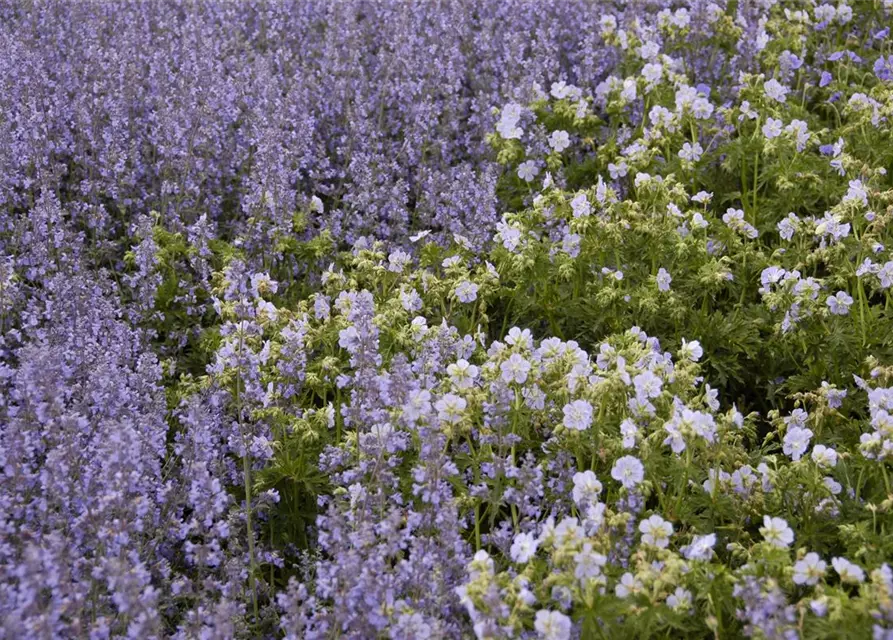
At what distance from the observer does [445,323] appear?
3311 millimetres

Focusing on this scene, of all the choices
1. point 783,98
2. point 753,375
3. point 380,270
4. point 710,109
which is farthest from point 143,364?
point 783,98

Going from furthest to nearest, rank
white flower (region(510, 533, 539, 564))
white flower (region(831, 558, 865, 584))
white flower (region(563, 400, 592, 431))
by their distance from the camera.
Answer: white flower (region(563, 400, 592, 431)) → white flower (region(510, 533, 539, 564)) → white flower (region(831, 558, 865, 584))

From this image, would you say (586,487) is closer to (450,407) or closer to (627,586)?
(627,586)

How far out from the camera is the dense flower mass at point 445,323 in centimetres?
260

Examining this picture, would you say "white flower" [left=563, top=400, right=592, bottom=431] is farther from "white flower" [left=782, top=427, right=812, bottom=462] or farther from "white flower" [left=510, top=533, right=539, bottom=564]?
"white flower" [left=782, top=427, right=812, bottom=462]

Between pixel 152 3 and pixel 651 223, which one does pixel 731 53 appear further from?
pixel 152 3

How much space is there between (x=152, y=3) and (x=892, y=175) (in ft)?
12.2

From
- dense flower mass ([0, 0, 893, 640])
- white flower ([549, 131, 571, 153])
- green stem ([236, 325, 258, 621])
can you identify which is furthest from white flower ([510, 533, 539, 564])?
white flower ([549, 131, 571, 153])

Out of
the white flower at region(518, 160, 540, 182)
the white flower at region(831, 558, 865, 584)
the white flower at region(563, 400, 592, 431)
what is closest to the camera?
the white flower at region(831, 558, 865, 584)

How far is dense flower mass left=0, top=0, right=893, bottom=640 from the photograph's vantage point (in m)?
2.60

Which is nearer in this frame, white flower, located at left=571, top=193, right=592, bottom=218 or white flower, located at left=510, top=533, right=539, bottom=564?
white flower, located at left=510, top=533, right=539, bottom=564

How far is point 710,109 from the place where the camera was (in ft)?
15.0

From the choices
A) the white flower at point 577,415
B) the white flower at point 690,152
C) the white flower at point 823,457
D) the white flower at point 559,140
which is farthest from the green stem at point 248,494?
the white flower at point 690,152

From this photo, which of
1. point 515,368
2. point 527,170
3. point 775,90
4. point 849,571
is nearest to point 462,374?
point 515,368
